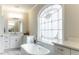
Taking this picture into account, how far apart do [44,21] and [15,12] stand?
50 centimetres

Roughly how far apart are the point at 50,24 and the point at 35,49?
480 millimetres

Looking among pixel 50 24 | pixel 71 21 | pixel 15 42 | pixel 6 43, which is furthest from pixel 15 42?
pixel 71 21

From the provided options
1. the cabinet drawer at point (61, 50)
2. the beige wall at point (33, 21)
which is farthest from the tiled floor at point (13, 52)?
the cabinet drawer at point (61, 50)

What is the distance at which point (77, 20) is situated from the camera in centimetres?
203

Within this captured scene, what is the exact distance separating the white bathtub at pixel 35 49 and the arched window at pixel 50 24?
153 millimetres

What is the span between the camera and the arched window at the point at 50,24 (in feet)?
6.53

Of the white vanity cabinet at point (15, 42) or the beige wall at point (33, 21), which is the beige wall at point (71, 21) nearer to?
the beige wall at point (33, 21)

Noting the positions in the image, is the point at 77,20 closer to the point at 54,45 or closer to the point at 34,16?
the point at 54,45

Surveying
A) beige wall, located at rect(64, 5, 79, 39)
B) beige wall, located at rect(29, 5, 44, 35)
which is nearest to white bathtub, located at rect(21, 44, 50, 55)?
beige wall, located at rect(29, 5, 44, 35)

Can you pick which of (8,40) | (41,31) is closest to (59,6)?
(41,31)

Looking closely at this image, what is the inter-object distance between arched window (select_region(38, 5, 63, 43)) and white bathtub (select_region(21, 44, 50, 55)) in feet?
0.50

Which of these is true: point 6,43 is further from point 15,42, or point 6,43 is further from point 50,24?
point 50,24

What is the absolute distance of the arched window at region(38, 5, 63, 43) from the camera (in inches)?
78.4
